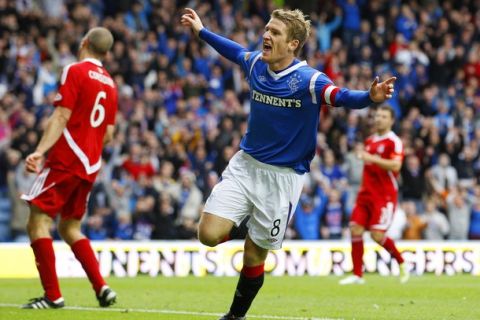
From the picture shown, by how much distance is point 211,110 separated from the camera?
76.8 feet

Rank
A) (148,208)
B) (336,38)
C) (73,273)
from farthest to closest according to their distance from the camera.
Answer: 1. (336,38)
2. (148,208)
3. (73,273)

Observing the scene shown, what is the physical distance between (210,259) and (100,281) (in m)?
8.02

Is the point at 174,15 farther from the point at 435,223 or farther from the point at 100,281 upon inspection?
the point at 100,281

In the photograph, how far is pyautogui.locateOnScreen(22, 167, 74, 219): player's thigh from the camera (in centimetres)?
1052

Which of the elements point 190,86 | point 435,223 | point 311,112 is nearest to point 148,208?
point 190,86

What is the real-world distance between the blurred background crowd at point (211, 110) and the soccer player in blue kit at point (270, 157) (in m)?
11.3

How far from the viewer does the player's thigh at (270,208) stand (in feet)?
29.8

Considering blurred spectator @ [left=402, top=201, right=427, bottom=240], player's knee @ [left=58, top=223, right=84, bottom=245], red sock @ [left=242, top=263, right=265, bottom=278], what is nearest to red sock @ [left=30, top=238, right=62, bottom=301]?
player's knee @ [left=58, top=223, right=84, bottom=245]

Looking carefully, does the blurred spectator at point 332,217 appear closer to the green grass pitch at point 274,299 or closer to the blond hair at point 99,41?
the green grass pitch at point 274,299

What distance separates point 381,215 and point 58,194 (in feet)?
19.7

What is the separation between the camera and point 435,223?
2158cm

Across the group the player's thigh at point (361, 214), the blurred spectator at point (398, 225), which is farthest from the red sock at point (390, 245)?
the blurred spectator at point (398, 225)

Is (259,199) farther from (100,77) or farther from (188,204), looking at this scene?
(188,204)

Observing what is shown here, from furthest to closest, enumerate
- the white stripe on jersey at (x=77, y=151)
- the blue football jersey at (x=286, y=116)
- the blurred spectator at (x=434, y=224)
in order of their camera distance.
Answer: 1. the blurred spectator at (x=434, y=224)
2. the white stripe on jersey at (x=77, y=151)
3. the blue football jersey at (x=286, y=116)
